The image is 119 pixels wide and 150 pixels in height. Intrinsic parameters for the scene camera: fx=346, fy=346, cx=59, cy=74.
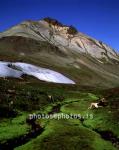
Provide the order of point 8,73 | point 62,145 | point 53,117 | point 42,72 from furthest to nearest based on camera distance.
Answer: point 42,72
point 8,73
point 53,117
point 62,145

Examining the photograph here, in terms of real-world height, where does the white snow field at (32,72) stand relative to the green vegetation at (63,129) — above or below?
above

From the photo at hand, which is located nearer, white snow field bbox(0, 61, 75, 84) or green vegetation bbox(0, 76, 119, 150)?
green vegetation bbox(0, 76, 119, 150)

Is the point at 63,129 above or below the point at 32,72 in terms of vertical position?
below

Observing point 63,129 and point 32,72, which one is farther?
point 32,72

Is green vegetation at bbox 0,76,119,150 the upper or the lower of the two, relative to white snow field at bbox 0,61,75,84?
lower

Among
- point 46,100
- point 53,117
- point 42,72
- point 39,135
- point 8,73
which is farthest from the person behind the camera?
point 42,72

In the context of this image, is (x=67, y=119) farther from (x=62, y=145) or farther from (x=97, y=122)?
(x=62, y=145)

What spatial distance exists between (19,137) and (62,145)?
6.19 m

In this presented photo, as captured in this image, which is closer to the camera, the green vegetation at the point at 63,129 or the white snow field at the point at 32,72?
the green vegetation at the point at 63,129

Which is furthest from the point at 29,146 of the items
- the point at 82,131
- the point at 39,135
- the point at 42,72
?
the point at 42,72

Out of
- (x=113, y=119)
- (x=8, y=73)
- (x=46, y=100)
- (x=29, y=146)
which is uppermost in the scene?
(x=8, y=73)

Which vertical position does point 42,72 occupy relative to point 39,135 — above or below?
above

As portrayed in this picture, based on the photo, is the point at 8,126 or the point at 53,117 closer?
the point at 8,126

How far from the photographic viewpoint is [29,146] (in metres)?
27.8
